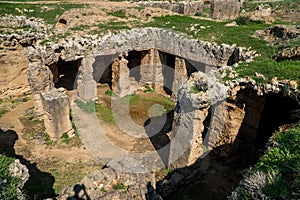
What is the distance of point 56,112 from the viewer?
1270 cm

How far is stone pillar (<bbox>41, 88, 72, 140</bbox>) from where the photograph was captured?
12.4 metres

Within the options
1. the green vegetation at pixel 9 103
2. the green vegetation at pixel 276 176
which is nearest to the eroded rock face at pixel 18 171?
the green vegetation at pixel 276 176

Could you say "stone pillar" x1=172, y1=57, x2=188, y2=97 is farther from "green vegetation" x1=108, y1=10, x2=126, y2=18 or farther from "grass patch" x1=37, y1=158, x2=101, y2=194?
"grass patch" x1=37, y1=158, x2=101, y2=194

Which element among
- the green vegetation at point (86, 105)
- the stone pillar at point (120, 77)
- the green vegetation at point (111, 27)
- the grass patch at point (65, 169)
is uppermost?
the green vegetation at point (111, 27)

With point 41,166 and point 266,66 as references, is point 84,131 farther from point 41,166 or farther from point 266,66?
point 266,66

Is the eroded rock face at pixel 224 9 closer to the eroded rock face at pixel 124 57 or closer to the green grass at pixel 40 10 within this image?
the eroded rock face at pixel 124 57

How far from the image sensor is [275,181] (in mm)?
5059

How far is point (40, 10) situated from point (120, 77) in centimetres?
746

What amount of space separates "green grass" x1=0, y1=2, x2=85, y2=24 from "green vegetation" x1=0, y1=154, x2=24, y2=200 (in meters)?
12.7

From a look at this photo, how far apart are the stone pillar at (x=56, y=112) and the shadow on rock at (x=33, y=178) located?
5.53 ft

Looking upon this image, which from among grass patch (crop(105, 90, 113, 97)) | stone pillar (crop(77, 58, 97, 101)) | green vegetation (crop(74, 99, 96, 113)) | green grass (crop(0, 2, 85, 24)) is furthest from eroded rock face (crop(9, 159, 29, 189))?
green grass (crop(0, 2, 85, 24))

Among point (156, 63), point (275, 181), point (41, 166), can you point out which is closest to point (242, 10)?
point (156, 63)

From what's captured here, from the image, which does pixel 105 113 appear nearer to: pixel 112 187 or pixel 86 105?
pixel 86 105

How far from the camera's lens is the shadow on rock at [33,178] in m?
10.4
